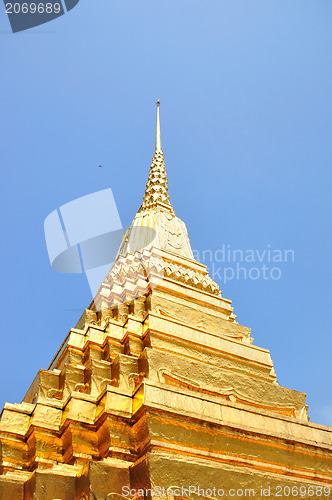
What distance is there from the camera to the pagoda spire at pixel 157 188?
18.7 meters

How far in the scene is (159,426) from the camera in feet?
22.0

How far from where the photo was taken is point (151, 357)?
→ 8.28 meters

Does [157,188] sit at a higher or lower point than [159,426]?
higher

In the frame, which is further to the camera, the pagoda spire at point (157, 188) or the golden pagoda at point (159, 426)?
the pagoda spire at point (157, 188)

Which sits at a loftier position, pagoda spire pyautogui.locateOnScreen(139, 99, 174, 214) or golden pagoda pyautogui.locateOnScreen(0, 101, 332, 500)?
pagoda spire pyautogui.locateOnScreen(139, 99, 174, 214)

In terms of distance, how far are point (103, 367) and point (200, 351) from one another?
2.14 m

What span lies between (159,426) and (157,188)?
14.0m

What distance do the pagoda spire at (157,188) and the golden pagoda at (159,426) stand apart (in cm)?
773

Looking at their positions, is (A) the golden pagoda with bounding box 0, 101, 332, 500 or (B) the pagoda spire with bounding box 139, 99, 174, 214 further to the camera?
(B) the pagoda spire with bounding box 139, 99, 174, 214

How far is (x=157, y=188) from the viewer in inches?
778

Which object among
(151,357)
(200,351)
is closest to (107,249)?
(200,351)

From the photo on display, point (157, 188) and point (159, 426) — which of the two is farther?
point (157, 188)

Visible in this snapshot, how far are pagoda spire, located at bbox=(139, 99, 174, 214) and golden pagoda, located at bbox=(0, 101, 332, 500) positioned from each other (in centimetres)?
773

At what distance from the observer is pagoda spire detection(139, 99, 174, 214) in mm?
18656
